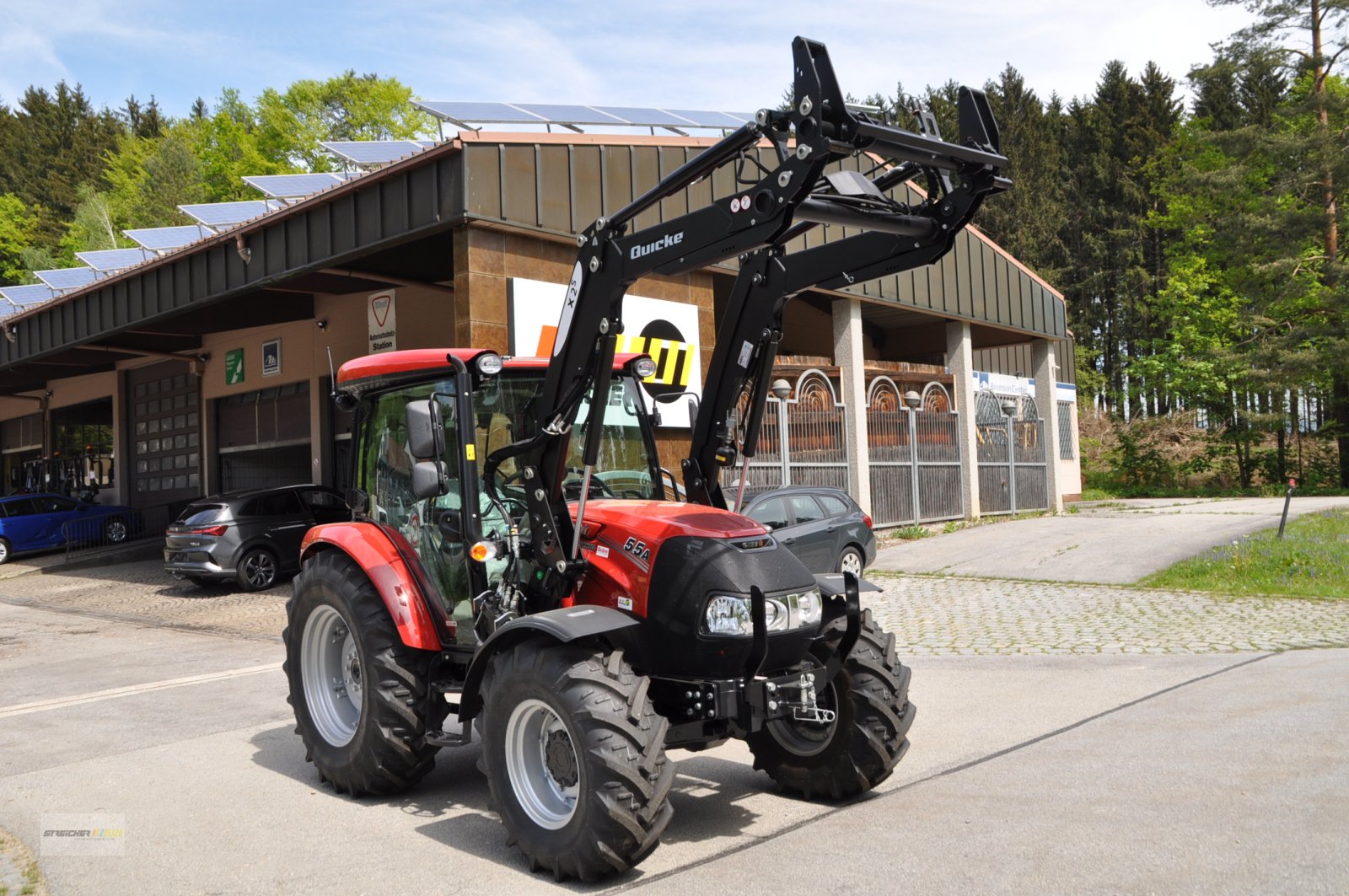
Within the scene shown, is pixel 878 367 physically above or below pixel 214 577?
above

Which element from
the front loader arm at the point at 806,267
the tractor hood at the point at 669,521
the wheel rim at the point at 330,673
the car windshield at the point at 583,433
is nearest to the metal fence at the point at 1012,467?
the car windshield at the point at 583,433

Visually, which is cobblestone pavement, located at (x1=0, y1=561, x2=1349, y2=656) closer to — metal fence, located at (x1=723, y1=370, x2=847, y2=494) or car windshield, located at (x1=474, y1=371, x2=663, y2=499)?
metal fence, located at (x1=723, y1=370, x2=847, y2=494)

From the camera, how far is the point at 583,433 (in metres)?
6.07

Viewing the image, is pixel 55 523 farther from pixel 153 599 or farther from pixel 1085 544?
pixel 1085 544

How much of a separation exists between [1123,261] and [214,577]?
5008 centimetres

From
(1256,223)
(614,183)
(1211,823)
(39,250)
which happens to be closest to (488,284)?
(614,183)

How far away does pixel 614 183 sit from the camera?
634 inches

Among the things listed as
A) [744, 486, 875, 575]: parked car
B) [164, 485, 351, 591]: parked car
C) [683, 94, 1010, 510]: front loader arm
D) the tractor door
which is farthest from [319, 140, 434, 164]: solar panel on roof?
[683, 94, 1010, 510]: front loader arm

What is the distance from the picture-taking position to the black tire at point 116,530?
2672 centimetres

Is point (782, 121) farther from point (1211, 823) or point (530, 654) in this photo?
point (1211, 823)

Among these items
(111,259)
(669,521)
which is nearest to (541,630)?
(669,521)

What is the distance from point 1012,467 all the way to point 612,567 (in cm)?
2308

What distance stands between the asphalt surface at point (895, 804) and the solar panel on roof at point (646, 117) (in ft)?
35.7

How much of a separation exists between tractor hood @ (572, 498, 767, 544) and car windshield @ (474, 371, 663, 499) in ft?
1.32
